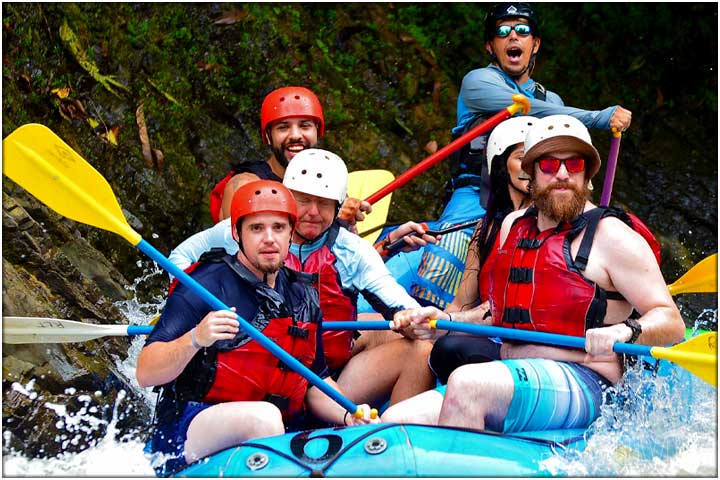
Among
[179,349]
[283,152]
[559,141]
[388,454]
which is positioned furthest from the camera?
[283,152]

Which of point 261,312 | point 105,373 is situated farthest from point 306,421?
point 105,373

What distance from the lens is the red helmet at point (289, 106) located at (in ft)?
15.1

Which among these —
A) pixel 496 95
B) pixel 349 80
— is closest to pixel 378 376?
pixel 496 95

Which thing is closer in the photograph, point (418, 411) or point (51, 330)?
point (418, 411)

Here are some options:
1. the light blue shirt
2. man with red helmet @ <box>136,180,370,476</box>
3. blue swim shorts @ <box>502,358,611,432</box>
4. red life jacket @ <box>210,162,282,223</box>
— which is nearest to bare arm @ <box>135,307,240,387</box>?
man with red helmet @ <box>136,180,370,476</box>

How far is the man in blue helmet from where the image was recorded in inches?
188

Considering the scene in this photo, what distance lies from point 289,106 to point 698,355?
7.14 ft

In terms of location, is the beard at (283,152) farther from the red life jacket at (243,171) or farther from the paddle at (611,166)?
the paddle at (611,166)

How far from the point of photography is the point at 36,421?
3969 mm

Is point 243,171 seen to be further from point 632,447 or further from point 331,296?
point 632,447

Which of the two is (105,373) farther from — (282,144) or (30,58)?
(30,58)

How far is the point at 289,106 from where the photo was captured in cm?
461

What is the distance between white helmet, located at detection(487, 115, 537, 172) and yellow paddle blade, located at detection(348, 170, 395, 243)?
4.47 feet

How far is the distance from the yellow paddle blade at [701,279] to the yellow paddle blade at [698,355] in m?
0.91
